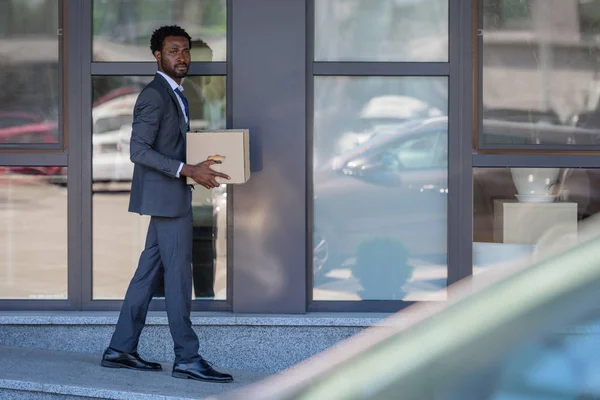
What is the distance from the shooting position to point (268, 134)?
6.61 metres

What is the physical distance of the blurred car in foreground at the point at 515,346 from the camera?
197cm

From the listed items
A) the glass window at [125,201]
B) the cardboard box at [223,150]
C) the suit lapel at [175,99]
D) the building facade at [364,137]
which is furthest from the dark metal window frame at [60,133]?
the cardboard box at [223,150]

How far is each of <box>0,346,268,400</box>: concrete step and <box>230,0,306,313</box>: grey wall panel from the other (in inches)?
30.4

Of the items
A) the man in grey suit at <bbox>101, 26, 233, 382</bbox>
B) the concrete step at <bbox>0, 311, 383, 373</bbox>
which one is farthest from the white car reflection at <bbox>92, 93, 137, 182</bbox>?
the concrete step at <bbox>0, 311, 383, 373</bbox>

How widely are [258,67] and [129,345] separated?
193 centimetres

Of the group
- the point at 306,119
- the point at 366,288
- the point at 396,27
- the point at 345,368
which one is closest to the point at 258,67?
the point at 306,119

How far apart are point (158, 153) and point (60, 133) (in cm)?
133

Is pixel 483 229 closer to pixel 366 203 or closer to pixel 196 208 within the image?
pixel 366 203

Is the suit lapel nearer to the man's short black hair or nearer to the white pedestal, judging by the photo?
the man's short black hair

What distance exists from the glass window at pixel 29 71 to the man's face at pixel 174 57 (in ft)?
3.90

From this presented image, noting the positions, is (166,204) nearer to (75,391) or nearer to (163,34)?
(163,34)

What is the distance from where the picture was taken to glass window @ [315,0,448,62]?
6.80m

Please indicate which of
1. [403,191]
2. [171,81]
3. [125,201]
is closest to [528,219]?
[403,191]

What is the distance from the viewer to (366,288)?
684cm
